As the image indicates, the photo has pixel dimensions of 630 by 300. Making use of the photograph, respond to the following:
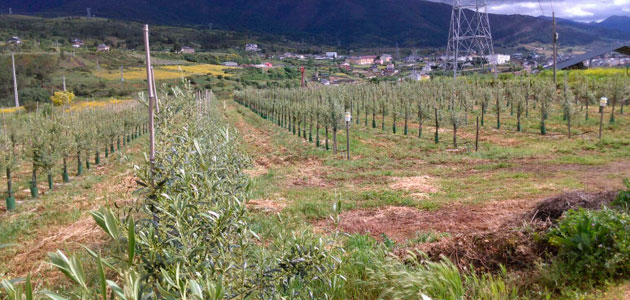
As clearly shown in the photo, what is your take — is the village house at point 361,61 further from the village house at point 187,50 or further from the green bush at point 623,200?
the green bush at point 623,200

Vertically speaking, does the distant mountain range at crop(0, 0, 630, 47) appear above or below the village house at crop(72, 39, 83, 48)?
above

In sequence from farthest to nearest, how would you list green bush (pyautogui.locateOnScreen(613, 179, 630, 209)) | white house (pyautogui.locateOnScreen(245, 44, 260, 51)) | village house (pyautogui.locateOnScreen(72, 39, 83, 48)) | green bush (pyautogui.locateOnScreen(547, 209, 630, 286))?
1. white house (pyautogui.locateOnScreen(245, 44, 260, 51))
2. village house (pyautogui.locateOnScreen(72, 39, 83, 48))
3. green bush (pyautogui.locateOnScreen(613, 179, 630, 209))
4. green bush (pyautogui.locateOnScreen(547, 209, 630, 286))

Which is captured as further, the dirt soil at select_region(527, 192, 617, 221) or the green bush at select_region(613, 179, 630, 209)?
the dirt soil at select_region(527, 192, 617, 221)

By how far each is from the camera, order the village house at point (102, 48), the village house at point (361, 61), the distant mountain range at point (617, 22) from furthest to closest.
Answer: the distant mountain range at point (617, 22)
the village house at point (361, 61)
the village house at point (102, 48)

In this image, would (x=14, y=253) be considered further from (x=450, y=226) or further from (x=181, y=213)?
(x=450, y=226)

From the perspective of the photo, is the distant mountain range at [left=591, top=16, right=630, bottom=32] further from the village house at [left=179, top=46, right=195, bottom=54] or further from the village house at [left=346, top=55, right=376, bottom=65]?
the village house at [left=179, top=46, right=195, bottom=54]

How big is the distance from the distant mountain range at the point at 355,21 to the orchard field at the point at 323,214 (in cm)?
9505

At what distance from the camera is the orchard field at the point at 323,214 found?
7.34 feet

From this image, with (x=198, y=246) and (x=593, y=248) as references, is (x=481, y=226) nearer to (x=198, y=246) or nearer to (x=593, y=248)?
(x=593, y=248)

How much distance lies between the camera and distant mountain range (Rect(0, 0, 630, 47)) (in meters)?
106

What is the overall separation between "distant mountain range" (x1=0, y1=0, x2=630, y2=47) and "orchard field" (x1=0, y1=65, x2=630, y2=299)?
3742 inches

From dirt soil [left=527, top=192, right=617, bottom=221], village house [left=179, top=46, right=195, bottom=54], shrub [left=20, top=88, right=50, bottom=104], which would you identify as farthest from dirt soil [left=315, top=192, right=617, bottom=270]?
→ village house [left=179, top=46, right=195, bottom=54]

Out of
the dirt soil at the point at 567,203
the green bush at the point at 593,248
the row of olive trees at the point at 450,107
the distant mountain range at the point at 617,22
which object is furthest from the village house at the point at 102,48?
the distant mountain range at the point at 617,22

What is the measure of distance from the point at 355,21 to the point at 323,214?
16664cm
